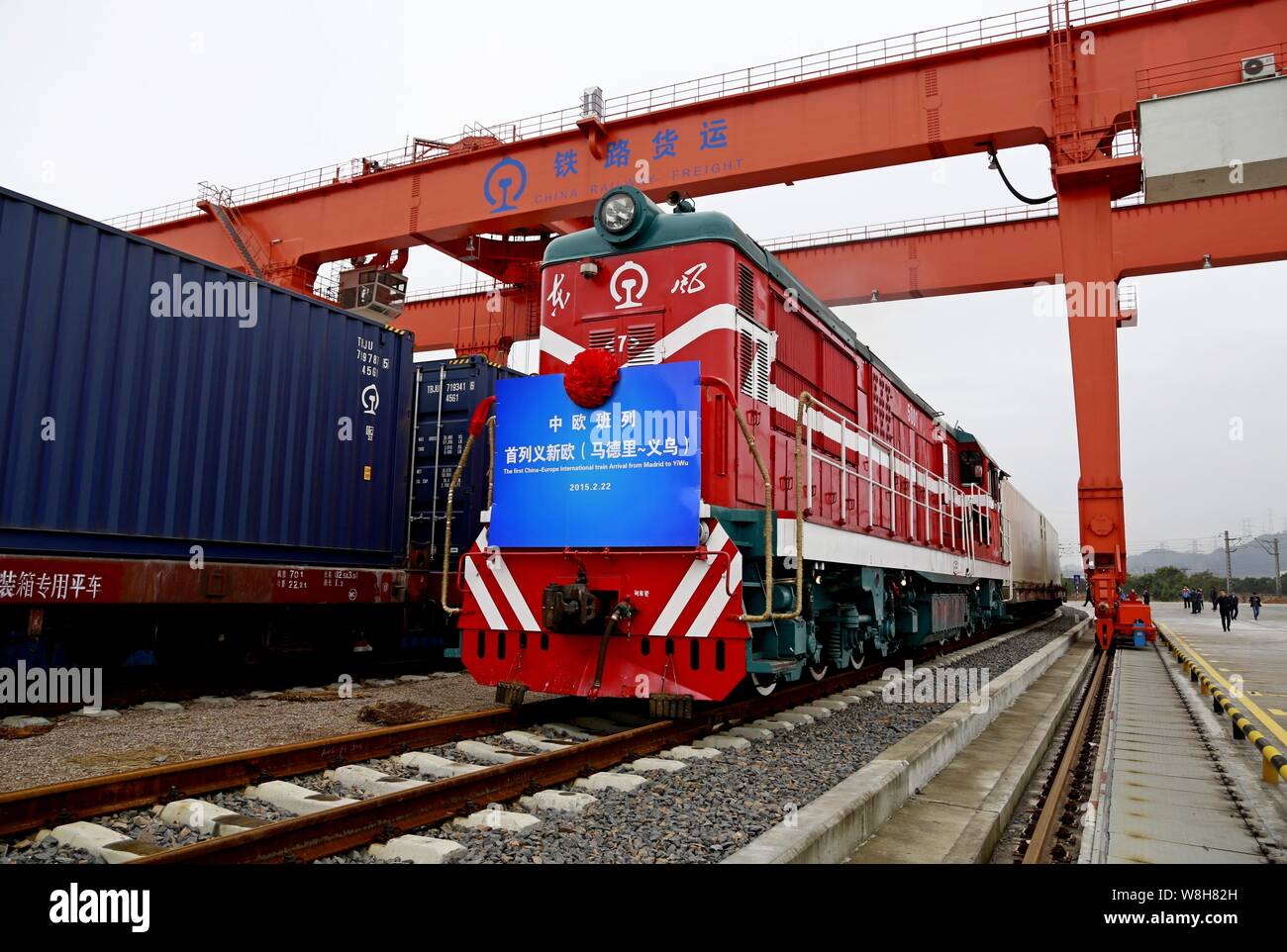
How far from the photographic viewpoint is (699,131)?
13.6 m

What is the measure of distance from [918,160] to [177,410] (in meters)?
11.0

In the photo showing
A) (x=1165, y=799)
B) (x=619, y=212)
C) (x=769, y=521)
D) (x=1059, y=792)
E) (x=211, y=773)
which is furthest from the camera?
(x=619, y=212)

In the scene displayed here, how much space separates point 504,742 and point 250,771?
157 cm

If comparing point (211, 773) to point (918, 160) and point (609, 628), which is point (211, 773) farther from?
point (918, 160)

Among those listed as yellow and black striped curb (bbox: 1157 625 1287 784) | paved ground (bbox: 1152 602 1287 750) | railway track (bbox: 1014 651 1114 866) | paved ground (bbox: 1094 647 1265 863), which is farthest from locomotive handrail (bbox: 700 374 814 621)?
paved ground (bbox: 1152 602 1287 750)

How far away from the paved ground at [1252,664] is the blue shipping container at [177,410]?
8.03 m

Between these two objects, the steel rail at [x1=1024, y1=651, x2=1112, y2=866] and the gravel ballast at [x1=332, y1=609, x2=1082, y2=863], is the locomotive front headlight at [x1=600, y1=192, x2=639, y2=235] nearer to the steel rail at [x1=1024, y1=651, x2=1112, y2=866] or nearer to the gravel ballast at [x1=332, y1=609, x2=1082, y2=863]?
the gravel ballast at [x1=332, y1=609, x2=1082, y2=863]

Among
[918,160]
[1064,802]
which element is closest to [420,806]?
[1064,802]

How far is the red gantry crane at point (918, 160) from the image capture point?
11758mm

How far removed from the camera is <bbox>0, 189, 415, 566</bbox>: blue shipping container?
5676 millimetres

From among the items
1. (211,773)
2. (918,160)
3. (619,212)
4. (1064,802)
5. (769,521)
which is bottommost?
(1064,802)

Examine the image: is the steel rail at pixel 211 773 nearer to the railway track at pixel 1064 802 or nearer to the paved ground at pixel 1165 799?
the railway track at pixel 1064 802

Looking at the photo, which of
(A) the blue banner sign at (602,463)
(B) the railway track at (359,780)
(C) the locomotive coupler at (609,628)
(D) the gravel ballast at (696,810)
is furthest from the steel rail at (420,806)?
(A) the blue banner sign at (602,463)

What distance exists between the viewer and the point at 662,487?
530cm
